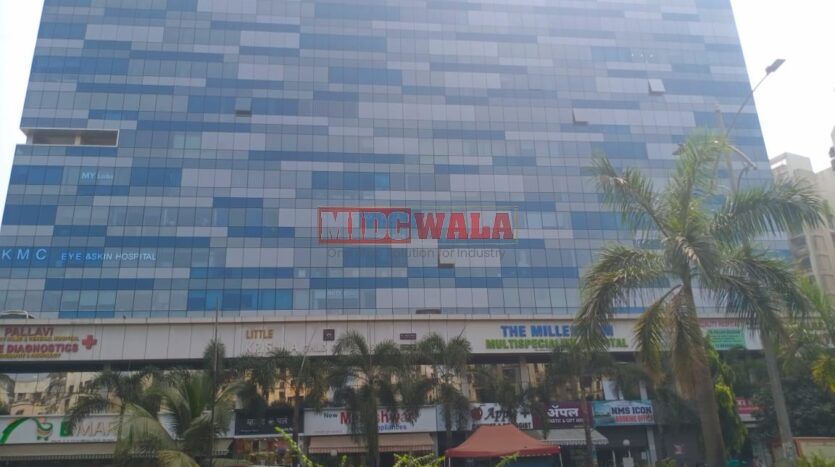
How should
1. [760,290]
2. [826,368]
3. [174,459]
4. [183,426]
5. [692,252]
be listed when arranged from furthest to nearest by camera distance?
[826,368] < [183,426] < [174,459] < [760,290] < [692,252]

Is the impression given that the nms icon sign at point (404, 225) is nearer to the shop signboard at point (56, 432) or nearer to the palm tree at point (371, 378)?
the shop signboard at point (56, 432)

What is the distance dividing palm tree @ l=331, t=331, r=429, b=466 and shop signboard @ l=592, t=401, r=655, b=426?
14.1 m

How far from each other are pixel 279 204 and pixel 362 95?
12.1 m

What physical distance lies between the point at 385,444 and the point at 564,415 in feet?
34.2

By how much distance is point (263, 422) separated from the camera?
36.5 m

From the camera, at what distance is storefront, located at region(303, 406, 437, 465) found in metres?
36.5

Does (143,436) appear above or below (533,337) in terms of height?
below

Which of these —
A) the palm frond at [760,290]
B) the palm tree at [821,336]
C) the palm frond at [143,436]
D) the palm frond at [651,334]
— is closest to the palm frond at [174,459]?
the palm frond at [143,436]

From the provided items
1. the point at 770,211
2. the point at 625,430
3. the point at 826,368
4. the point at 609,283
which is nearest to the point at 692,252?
the point at 609,283

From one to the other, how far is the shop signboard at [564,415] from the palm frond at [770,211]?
23.5m

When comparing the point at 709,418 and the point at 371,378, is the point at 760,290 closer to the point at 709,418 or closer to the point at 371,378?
the point at 709,418

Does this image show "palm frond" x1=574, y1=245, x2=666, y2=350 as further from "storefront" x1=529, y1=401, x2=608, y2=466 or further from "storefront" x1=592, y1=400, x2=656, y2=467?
"storefront" x1=592, y1=400, x2=656, y2=467

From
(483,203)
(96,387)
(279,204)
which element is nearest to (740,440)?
(483,203)

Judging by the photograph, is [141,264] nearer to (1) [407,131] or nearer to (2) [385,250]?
(2) [385,250]
